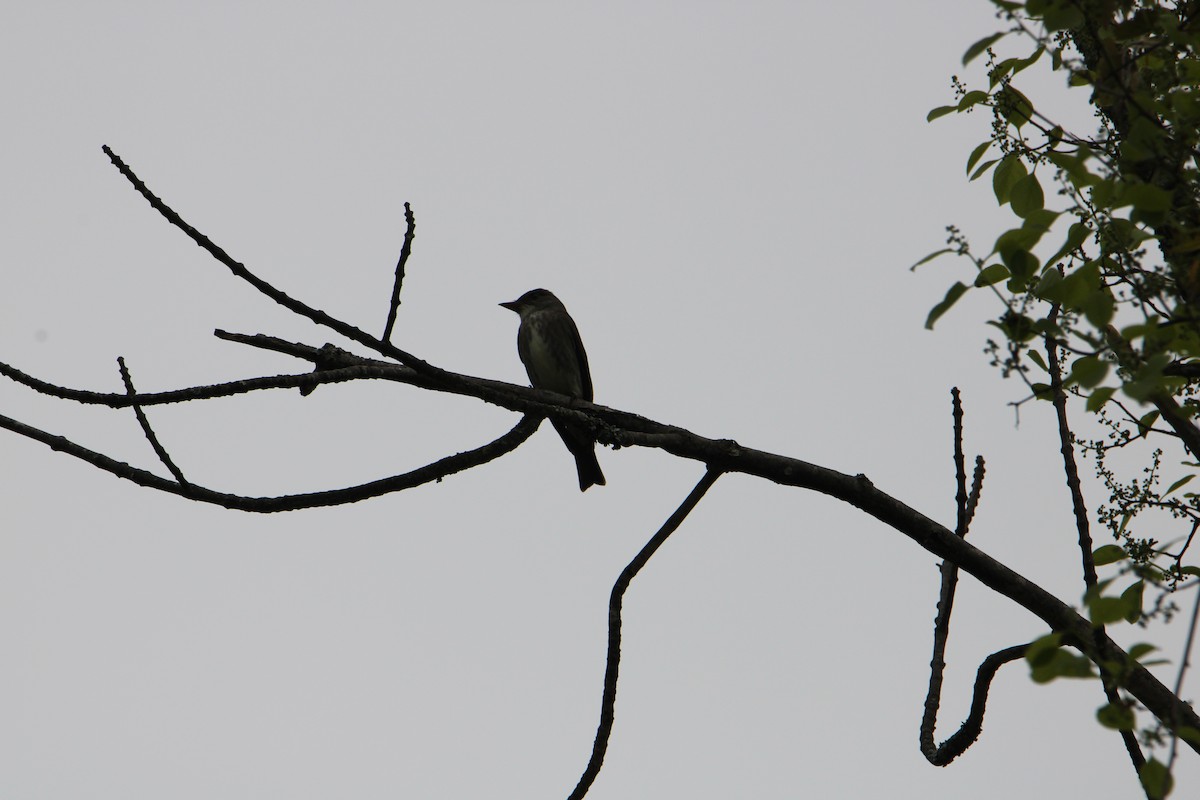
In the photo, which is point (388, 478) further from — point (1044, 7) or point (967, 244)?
point (1044, 7)

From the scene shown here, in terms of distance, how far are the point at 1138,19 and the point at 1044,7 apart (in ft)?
0.85

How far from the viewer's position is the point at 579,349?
8.51 metres

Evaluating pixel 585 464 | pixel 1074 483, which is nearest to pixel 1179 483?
pixel 1074 483

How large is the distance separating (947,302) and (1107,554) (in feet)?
3.70

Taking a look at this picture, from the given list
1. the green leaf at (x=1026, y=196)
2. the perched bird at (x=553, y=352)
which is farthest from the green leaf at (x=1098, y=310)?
the perched bird at (x=553, y=352)

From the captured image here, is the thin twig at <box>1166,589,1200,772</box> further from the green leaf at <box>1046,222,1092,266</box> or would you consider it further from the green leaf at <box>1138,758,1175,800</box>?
the green leaf at <box>1046,222,1092,266</box>

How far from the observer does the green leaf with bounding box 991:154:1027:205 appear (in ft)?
8.89

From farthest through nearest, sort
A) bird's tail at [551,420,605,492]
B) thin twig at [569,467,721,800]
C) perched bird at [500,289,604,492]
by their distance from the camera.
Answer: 1. perched bird at [500,289,604,492]
2. bird's tail at [551,420,605,492]
3. thin twig at [569,467,721,800]

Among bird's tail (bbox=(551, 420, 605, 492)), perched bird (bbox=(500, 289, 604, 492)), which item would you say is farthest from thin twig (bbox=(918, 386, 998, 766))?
perched bird (bbox=(500, 289, 604, 492))

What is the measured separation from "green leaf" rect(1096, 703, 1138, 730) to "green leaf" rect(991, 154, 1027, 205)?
1397 millimetres

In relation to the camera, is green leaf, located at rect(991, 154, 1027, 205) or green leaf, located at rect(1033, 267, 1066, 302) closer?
green leaf, located at rect(1033, 267, 1066, 302)

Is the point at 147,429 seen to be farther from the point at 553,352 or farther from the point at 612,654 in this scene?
the point at 553,352

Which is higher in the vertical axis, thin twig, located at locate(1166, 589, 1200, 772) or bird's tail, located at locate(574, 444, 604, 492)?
bird's tail, located at locate(574, 444, 604, 492)

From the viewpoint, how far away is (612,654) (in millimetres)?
3188
